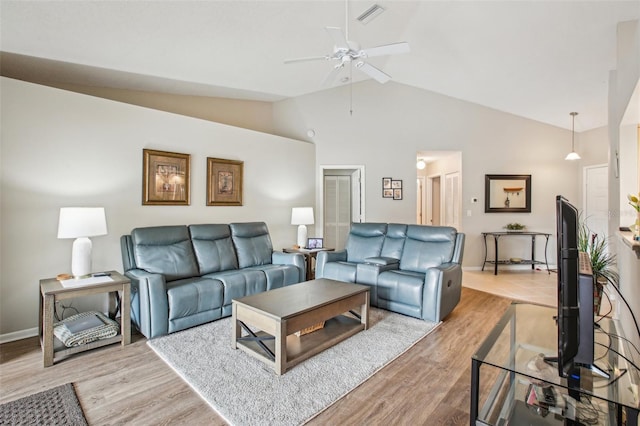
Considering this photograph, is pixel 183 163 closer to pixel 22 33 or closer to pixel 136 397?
pixel 22 33

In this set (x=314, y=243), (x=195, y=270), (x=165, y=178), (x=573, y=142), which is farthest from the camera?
(x=573, y=142)

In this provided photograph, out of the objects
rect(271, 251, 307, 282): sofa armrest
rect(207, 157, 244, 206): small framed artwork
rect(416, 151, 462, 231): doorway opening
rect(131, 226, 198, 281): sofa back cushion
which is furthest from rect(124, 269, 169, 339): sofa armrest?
rect(416, 151, 462, 231): doorway opening

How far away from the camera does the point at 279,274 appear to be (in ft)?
12.5

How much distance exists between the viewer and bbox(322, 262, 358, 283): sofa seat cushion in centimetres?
382

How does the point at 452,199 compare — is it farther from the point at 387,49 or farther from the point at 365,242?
the point at 387,49

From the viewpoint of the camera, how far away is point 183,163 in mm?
4098

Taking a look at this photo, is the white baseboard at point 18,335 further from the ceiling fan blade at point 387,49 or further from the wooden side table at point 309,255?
the ceiling fan blade at point 387,49

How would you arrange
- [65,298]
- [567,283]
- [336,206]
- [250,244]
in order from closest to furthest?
[567,283]
[65,298]
[250,244]
[336,206]

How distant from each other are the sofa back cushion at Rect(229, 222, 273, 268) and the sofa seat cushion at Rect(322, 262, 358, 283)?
2.70ft

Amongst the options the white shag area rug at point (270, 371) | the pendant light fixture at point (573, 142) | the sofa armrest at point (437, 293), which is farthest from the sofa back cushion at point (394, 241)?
the pendant light fixture at point (573, 142)

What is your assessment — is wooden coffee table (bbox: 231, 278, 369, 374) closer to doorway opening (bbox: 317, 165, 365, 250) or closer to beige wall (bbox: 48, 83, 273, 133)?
doorway opening (bbox: 317, 165, 365, 250)

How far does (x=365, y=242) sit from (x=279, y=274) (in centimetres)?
130

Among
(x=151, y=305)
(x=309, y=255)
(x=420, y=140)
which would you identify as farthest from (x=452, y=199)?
(x=151, y=305)

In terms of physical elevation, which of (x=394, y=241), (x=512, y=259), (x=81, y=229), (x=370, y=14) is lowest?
(x=512, y=259)
